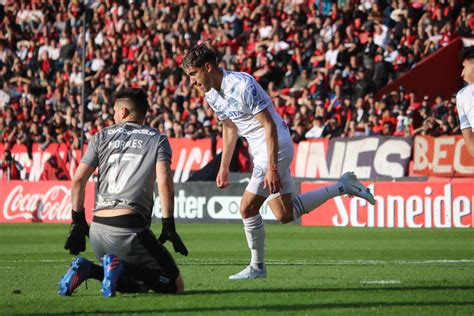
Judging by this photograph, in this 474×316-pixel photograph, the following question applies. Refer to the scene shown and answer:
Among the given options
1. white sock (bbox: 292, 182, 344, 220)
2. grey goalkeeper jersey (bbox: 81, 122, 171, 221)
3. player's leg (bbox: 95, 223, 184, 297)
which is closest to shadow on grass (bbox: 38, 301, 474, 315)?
player's leg (bbox: 95, 223, 184, 297)

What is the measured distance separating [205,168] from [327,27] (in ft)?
17.8

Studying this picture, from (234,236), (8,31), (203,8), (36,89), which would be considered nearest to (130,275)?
(234,236)

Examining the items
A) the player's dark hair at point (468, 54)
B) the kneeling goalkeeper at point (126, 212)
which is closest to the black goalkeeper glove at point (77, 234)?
the kneeling goalkeeper at point (126, 212)

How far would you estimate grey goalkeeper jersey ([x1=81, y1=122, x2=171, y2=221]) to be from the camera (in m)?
8.71

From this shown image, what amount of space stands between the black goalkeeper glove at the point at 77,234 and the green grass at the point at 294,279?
1.42ft

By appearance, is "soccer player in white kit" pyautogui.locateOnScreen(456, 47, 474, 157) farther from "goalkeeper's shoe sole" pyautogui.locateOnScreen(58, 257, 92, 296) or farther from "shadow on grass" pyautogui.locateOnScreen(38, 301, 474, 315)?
"goalkeeper's shoe sole" pyautogui.locateOnScreen(58, 257, 92, 296)

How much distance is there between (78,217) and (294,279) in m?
2.69

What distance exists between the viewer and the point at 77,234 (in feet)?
28.4

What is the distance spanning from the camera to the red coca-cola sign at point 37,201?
27500mm

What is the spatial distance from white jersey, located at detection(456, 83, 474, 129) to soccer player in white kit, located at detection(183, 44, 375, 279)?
68.3 inches

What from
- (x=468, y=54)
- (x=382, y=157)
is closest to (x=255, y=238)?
(x=468, y=54)

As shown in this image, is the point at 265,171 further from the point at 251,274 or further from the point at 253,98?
the point at 251,274

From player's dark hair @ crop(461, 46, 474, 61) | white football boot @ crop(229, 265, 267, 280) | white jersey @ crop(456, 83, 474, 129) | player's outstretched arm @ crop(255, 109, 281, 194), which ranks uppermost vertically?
player's dark hair @ crop(461, 46, 474, 61)

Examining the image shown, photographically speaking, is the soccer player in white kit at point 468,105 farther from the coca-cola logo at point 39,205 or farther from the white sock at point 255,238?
the coca-cola logo at point 39,205
